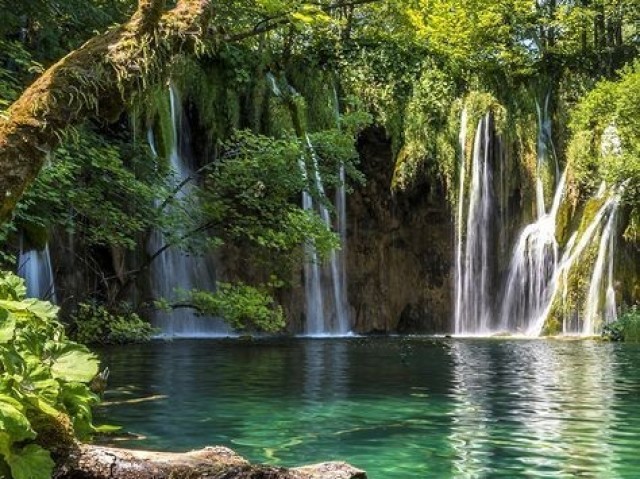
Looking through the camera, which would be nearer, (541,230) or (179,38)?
(179,38)

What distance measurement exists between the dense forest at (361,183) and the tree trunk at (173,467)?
522 centimetres

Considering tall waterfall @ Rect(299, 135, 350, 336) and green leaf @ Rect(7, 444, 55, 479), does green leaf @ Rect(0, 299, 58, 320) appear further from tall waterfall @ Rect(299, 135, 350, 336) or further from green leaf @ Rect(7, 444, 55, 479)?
tall waterfall @ Rect(299, 135, 350, 336)

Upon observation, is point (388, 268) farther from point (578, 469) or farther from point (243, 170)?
point (578, 469)

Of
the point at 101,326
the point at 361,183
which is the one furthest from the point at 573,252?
the point at 101,326

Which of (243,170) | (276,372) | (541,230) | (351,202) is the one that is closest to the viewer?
(276,372)

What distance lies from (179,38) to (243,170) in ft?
24.9

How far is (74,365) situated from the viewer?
370 centimetres

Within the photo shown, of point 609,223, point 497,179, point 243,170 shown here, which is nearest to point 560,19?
point 497,179

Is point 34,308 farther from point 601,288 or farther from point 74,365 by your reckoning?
point 601,288

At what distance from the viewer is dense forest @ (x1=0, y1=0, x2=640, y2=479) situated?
39.5 ft

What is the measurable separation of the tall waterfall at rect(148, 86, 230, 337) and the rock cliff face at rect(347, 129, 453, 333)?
573cm

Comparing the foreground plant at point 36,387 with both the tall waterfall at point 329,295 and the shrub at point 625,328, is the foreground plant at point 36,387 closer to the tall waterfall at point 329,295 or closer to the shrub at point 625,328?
the shrub at point 625,328

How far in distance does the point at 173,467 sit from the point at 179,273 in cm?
1886

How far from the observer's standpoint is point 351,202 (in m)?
27.7
